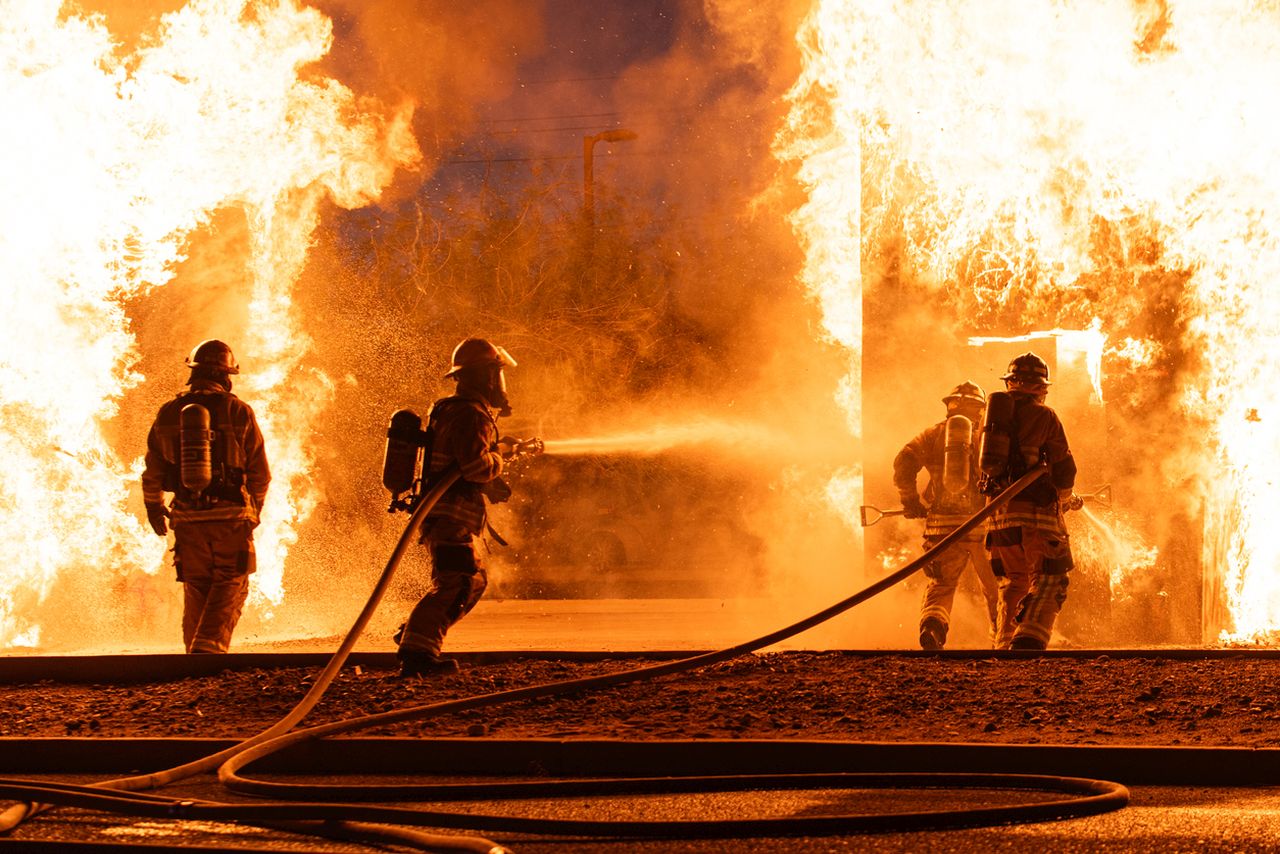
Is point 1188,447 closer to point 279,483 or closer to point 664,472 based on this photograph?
point 279,483

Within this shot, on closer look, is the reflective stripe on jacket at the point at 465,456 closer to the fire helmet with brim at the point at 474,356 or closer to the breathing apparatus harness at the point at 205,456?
the fire helmet with brim at the point at 474,356

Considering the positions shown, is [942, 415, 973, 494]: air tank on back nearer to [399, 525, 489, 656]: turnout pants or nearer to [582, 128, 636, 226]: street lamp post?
[399, 525, 489, 656]: turnout pants

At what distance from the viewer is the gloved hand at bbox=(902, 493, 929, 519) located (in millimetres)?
8953

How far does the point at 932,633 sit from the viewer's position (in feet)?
27.7

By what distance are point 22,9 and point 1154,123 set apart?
824 cm

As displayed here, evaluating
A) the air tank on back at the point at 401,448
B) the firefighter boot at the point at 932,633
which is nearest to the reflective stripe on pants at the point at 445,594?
the air tank on back at the point at 401,448

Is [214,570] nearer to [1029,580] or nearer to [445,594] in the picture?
[445,594]

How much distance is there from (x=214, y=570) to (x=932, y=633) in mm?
4104

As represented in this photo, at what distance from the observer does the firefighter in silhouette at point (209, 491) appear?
7777mm

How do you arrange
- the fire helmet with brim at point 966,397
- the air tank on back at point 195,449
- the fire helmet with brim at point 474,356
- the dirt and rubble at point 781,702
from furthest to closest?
the fire helmet with brim at point 966,397
the air tank on back at point 195,449
the fire helmet with brim at point 474,356
the dirt and rubble at point 781,702

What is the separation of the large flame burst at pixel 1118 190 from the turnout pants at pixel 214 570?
4.86 m

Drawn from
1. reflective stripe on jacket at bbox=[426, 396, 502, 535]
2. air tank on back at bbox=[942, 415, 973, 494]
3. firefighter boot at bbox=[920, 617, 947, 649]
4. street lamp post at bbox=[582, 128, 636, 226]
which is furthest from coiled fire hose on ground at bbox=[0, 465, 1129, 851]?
street lamp post at bbox=[582, 128, 636, 226]

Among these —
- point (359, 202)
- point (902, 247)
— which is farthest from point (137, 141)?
point (902, 247)

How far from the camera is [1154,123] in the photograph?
9.64m
